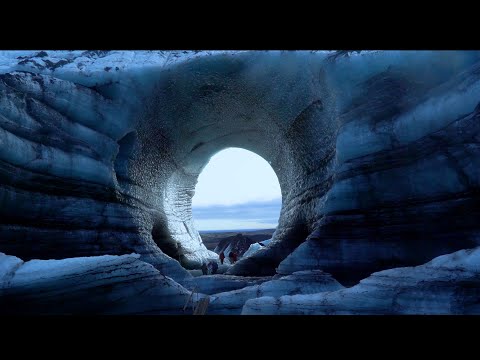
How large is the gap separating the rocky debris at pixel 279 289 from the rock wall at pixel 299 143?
22 centimetres

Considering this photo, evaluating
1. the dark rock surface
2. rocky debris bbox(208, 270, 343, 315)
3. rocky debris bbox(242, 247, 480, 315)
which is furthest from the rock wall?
rocky debris bbox(242, 247, 480, 315)

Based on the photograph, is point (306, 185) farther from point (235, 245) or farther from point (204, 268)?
point (235, 245)

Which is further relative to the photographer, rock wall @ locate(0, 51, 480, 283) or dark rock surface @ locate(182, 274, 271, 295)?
dark rock surface @ locate(182, 274, 271, 295)

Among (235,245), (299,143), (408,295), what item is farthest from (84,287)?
(235,245)

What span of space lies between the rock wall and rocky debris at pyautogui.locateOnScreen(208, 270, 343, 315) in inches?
8.5

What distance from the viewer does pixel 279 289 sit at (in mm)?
3963

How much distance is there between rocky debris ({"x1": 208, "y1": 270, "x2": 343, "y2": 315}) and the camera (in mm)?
3787

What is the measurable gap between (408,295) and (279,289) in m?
1.63

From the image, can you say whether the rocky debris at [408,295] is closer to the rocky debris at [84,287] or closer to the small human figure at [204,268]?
the rocky debris at [84,287]

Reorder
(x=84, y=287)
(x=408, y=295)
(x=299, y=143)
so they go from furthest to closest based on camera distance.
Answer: (x=299, y=143) < (x=84, y=287) < (x=408, y=295)

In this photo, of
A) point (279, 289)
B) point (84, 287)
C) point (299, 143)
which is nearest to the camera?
point (84, 287)

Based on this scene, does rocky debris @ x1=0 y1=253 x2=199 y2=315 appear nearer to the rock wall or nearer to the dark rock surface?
the rock wall
